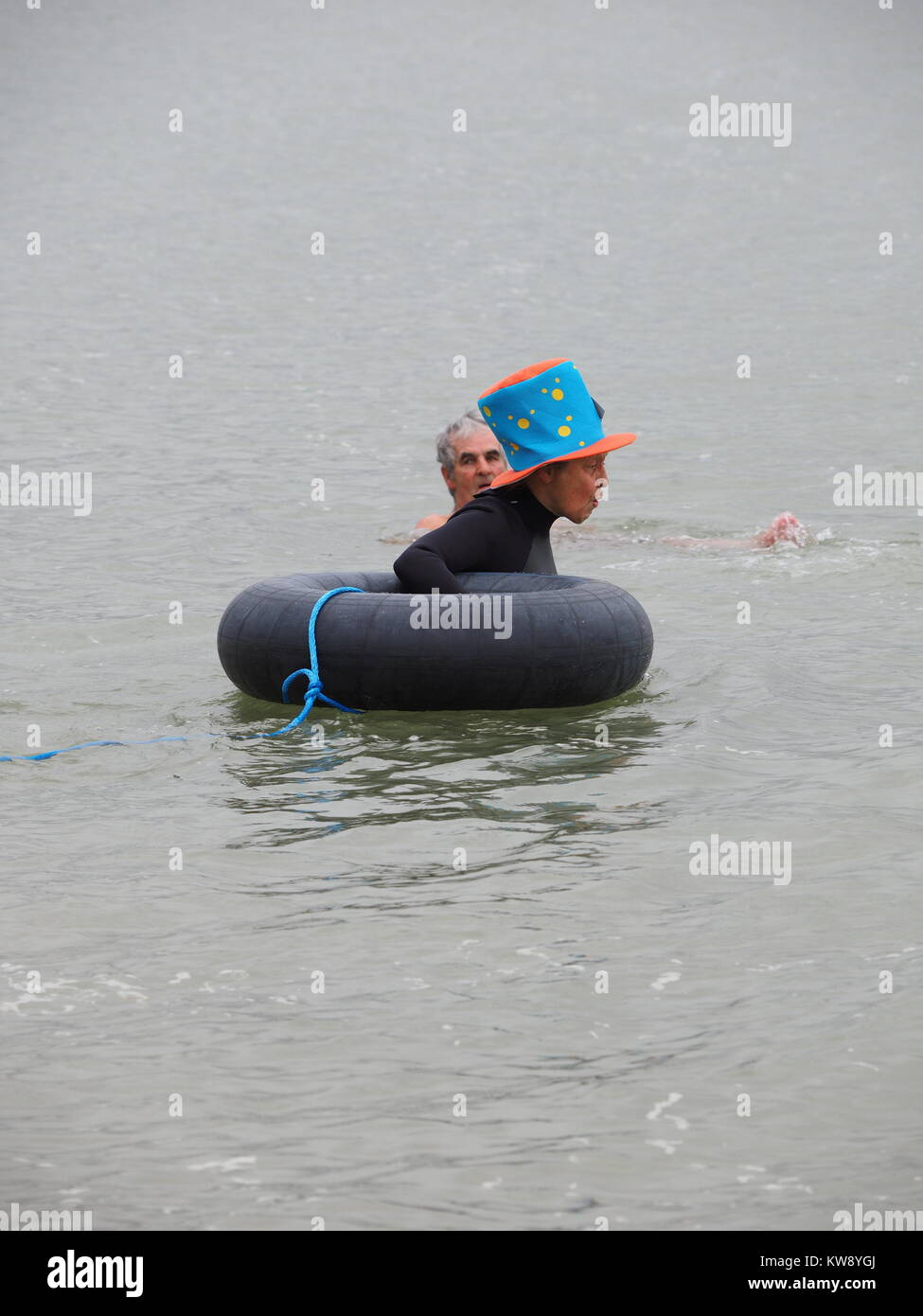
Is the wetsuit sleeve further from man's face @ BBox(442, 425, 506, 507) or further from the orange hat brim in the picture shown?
man's face @ BBox(442, 425, 506, 507)

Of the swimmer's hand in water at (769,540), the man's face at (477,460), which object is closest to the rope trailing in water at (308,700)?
the man's face at (477,460)

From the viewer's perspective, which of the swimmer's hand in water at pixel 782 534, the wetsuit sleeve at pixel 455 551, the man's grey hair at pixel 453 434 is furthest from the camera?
the swimmer's hand in water at pixel 782 534

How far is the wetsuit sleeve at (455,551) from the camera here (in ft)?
23.0

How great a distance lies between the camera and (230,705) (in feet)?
24.7

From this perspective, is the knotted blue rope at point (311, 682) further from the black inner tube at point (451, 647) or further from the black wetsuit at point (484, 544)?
the black wetsuit at point (484, 544)

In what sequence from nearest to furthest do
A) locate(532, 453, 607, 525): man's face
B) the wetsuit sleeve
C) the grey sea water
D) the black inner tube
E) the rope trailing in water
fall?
the grey sea water → the black inner tube → the rope trailing in water → the wetsuit sleeve → locate(532, 453, 607, 525): man's face

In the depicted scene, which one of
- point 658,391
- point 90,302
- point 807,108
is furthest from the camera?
point 807,108

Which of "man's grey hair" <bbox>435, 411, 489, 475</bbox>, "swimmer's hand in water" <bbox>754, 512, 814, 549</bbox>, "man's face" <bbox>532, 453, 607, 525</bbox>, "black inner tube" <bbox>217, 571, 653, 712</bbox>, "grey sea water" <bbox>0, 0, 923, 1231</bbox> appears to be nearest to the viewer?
"grey sea water" <bbox>0, 0, 923, 1231</bbox>

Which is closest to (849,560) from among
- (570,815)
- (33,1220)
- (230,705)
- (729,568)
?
(729,568)

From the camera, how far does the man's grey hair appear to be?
8.97 meters

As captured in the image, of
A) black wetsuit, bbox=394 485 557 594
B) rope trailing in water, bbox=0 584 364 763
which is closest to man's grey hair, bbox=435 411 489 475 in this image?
black wetsuit, bbox=394 485 557 594

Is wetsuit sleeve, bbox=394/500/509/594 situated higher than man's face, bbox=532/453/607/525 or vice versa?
man's face, bbox=532/453/607/525

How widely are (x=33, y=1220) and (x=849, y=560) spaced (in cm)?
954

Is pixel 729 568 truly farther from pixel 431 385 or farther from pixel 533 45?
pixel 533 45
